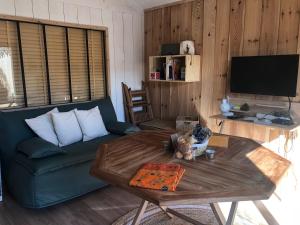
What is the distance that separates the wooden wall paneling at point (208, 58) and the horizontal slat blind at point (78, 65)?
166cm

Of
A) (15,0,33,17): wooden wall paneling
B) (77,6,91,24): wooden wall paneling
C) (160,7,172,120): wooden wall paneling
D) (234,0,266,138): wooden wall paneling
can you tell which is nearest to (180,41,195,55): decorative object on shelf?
(160,7,172,120): wooden wall paneling

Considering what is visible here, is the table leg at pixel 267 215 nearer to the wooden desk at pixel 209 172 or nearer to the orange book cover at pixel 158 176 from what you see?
the wooden desk at pixel 209 172

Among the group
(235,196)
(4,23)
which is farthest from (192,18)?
(235,196)

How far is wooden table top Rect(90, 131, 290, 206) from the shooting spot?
1.21m

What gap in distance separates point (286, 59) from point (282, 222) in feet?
5.26

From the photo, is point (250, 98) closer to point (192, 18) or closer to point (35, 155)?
point (192, 18)

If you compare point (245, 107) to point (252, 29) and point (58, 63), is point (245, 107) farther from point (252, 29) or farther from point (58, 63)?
point (58, 63)

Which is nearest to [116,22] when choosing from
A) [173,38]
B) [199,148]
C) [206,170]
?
[173,38]

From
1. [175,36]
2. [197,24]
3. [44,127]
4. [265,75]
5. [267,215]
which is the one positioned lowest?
[267,215]

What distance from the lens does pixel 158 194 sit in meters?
1.22

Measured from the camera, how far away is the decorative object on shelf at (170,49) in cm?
369

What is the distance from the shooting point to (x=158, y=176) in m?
1.39

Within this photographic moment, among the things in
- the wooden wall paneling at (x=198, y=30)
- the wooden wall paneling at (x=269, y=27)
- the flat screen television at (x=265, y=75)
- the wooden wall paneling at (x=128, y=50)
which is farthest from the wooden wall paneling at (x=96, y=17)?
the wooden wall paneling at (x=269, y=27)

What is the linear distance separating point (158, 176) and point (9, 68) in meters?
2.37
